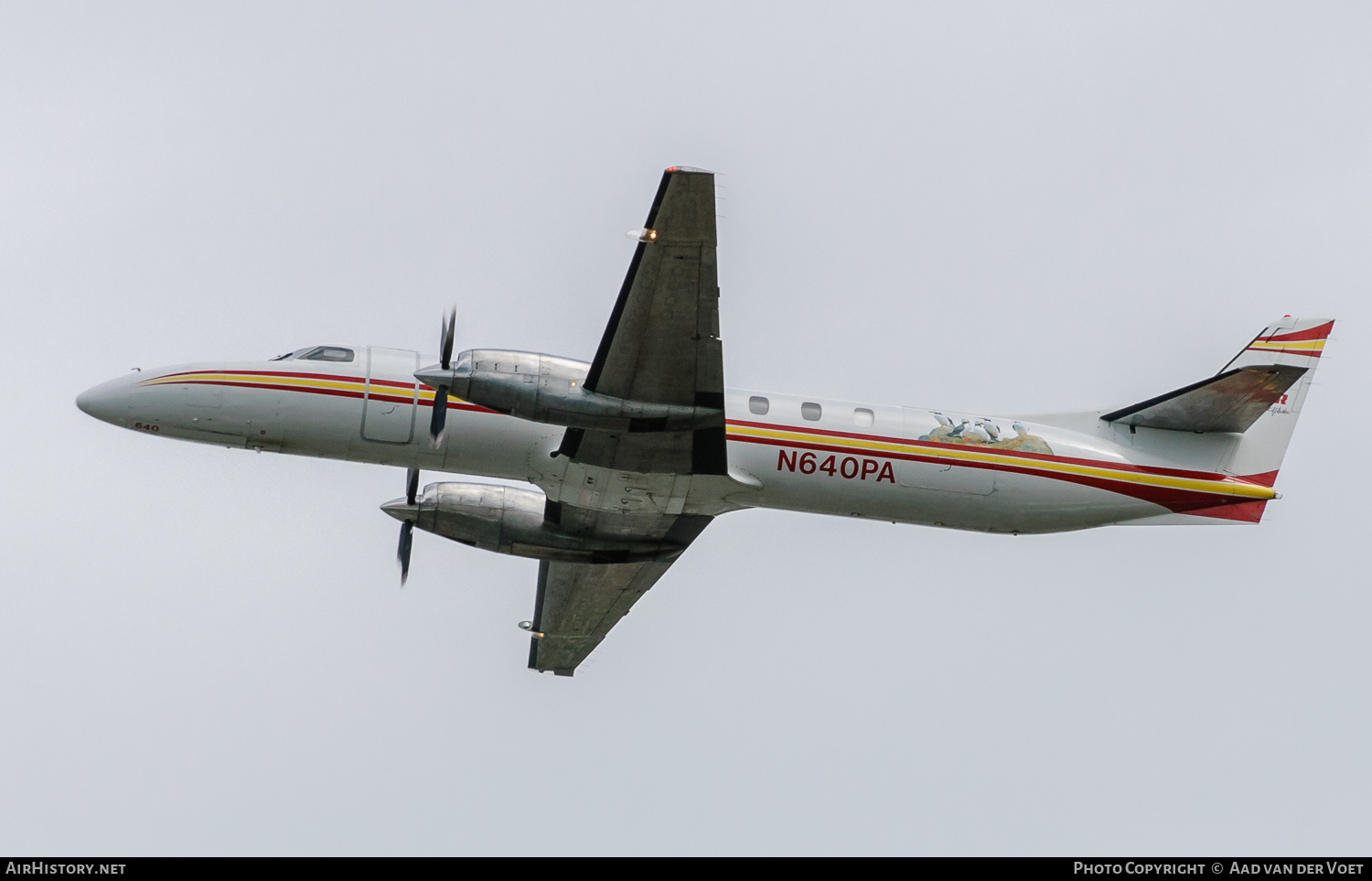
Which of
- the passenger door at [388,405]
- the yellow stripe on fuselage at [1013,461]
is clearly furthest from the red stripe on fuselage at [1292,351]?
the passenger door at [388,405]

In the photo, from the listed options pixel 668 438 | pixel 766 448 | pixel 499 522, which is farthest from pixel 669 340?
pixel 499 522

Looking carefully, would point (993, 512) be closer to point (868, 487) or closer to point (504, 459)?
point (868, 487)

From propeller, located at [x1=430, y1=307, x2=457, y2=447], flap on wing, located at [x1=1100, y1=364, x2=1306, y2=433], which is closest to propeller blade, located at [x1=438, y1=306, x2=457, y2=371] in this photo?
propeller, located at [x1=430, y1=307, x2=457, y2=447]

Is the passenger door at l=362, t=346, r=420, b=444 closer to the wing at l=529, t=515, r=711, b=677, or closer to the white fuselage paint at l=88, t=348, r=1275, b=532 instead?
the white fuselage paint at l=88, t=348, r=1275, b=532

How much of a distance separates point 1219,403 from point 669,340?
10.5m

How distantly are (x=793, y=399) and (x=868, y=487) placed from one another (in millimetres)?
1992

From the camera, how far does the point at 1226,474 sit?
24688 millimetres

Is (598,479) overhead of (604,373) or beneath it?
beneath

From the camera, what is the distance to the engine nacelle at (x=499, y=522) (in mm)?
24828

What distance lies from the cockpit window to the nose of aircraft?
3011 millimetres

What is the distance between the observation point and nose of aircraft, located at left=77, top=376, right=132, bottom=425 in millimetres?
22891

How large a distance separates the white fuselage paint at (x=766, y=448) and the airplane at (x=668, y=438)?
0.10 ft

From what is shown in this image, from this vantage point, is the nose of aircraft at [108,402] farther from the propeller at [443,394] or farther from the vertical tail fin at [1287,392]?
the vertical tail fin at [1287,392]

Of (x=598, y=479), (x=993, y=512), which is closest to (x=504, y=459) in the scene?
(x=598, y=479)
